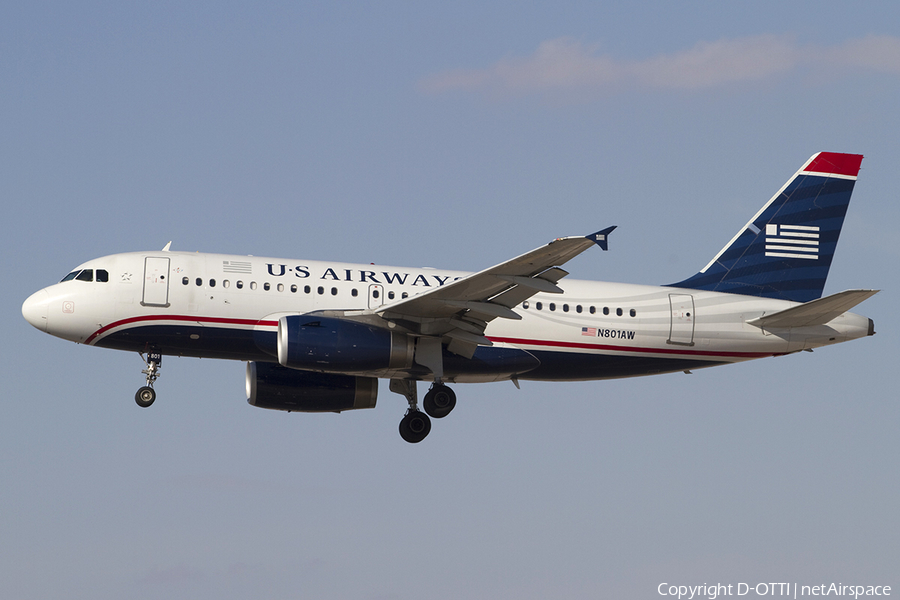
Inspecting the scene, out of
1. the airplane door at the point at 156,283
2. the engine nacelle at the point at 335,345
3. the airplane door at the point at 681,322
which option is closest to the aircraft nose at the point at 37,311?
the airplane door at the point at 156,283

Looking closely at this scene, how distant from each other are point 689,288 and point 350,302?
9.72 m

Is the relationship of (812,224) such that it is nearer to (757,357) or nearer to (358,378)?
(757,357)

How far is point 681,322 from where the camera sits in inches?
1233

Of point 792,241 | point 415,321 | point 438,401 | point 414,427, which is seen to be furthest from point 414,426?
point 792,241

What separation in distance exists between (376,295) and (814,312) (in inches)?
446

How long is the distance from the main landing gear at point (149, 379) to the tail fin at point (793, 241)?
14.1 meters

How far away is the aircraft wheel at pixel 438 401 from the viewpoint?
99.0 feet

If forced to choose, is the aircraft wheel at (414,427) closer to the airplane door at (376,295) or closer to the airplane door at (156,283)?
the airplane door at (376,295)

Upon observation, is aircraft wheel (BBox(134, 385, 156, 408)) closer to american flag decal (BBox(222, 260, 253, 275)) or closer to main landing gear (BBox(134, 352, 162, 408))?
main landing gear (BBox(134, 352, 162, 408))

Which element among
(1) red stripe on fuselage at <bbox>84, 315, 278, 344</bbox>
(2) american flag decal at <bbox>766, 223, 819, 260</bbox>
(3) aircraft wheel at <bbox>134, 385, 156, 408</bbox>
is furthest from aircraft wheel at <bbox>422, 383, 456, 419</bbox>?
(2) american flag decal at <bbox>766, 223, 819, 260</bbox>

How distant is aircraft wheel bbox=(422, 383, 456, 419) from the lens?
99.0 feet

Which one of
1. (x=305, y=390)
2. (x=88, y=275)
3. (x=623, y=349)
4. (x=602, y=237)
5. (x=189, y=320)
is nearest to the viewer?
(x=602, y=237)

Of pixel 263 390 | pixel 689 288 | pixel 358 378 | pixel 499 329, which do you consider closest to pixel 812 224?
pixel 689 288

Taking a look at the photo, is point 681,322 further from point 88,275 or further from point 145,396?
point 88,275
